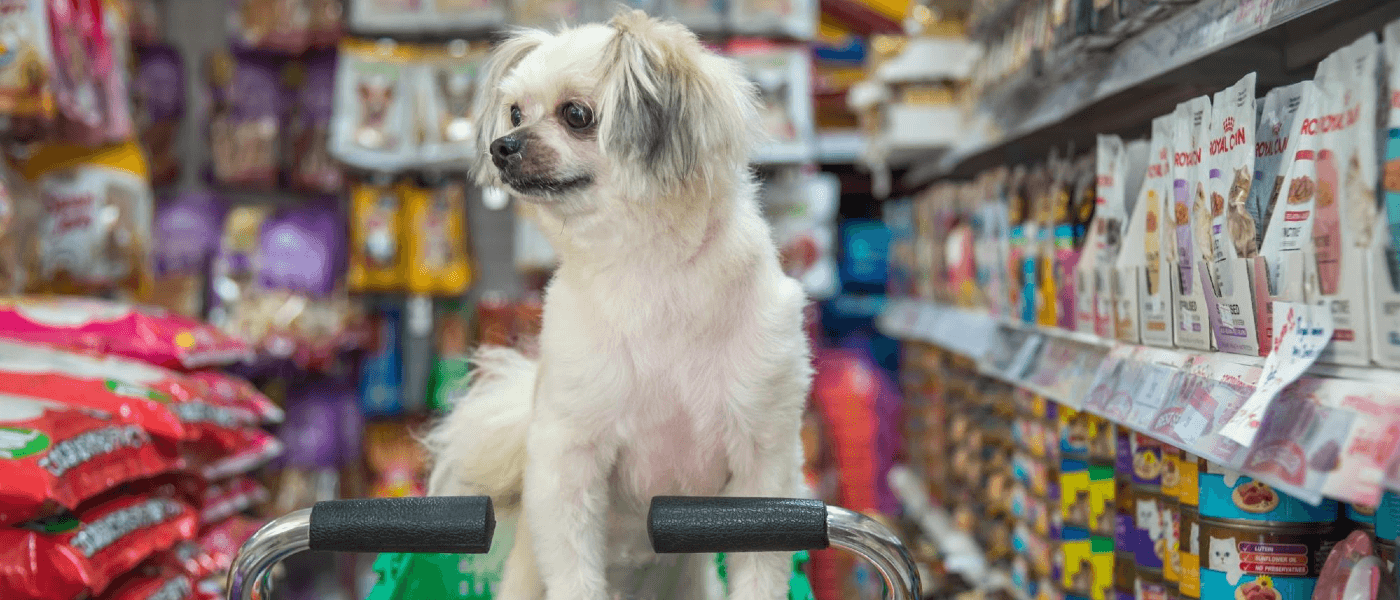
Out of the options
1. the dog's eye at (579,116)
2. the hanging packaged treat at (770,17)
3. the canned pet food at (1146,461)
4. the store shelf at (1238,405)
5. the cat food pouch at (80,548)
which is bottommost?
the cat food pouch at (80,548)

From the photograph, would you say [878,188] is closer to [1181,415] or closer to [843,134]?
[843,134]

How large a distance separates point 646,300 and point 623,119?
24cm

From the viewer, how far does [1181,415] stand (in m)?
1.22

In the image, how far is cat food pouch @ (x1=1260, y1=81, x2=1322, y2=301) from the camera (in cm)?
104

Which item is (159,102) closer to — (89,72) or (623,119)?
Answer: (89,72)

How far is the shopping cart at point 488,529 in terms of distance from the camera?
1.08 meters

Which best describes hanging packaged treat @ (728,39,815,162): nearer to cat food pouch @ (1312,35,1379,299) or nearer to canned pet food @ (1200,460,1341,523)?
canned pet food @ (1200,460,1341,523)

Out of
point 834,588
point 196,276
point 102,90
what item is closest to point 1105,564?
point 834,588

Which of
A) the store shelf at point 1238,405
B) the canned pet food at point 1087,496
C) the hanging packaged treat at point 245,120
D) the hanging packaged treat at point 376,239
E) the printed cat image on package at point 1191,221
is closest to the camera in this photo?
the store shelf at point 1238,405

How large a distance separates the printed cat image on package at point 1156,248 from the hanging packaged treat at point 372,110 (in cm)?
281

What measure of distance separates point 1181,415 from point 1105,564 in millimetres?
611

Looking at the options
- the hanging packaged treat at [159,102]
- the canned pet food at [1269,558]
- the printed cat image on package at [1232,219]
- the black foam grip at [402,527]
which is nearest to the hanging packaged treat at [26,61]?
the black foam grip at [402,527]

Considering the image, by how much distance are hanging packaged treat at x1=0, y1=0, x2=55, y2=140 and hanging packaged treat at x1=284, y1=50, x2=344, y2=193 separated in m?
1.79

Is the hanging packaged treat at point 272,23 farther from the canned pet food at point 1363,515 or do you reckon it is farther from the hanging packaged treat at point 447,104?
the canned pet food at point 1363,515
